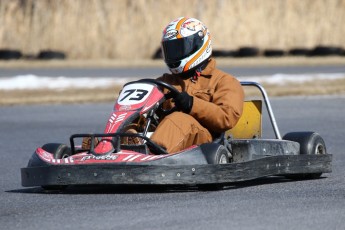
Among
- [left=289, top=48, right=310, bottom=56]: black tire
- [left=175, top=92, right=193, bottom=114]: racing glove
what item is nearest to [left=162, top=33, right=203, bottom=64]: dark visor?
[left=175, top=92, right=193, bottom=114]: racing glove

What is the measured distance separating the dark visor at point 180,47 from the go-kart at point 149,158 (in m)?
0.27

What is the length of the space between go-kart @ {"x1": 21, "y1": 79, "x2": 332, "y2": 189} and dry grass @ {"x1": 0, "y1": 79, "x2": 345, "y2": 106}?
970 centimetres

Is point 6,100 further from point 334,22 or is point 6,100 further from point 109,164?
point 334,22

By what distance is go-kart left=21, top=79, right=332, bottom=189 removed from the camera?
271 inches

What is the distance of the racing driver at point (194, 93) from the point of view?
723 cm

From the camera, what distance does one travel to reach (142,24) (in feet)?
95.5

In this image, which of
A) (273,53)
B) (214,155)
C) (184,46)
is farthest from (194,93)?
(273,53)

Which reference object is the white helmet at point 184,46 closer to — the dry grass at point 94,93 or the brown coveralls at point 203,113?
the brown coveralls at point 203,113

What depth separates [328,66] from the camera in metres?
25.3

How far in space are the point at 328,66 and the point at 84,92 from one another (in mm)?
8090

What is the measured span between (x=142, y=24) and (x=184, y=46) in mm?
21339

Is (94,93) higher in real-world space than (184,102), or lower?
lower

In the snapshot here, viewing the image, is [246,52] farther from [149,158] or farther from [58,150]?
[149,158]

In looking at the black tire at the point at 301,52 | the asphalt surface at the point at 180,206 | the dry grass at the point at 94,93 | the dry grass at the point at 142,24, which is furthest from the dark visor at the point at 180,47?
the black tire at the point at 301,52
